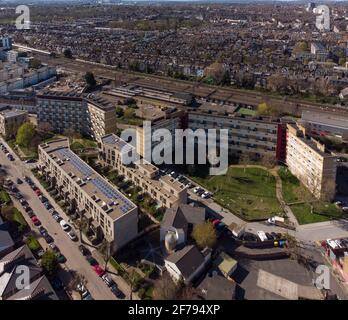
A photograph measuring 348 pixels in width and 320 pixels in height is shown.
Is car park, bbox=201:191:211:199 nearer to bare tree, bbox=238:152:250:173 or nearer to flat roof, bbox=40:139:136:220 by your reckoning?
bare tree, bbox=238:152:250:173

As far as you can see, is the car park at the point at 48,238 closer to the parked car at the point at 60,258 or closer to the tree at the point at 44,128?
the parked car at the point at 60,258

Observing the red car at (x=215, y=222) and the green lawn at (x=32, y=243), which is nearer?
the green lawn at (x=32, y=243)

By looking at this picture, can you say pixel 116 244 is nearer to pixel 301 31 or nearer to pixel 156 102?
pixel 156 102

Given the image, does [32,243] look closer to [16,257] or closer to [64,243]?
[64,243]

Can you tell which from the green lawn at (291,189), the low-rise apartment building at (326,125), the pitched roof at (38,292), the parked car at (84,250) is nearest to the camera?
the pitched roof at (38,292)

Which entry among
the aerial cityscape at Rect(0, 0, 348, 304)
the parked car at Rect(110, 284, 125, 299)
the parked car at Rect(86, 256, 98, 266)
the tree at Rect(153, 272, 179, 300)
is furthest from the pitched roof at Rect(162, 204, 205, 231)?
the parked car at Rect(110, 284, 125, 299)

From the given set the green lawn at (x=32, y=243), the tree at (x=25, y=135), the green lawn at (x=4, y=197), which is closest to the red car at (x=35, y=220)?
the green lawn at (x=32, y=243)

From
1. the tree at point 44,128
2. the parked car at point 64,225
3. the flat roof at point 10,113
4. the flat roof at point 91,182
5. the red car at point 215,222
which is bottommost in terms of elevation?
the red car at point 215,222
